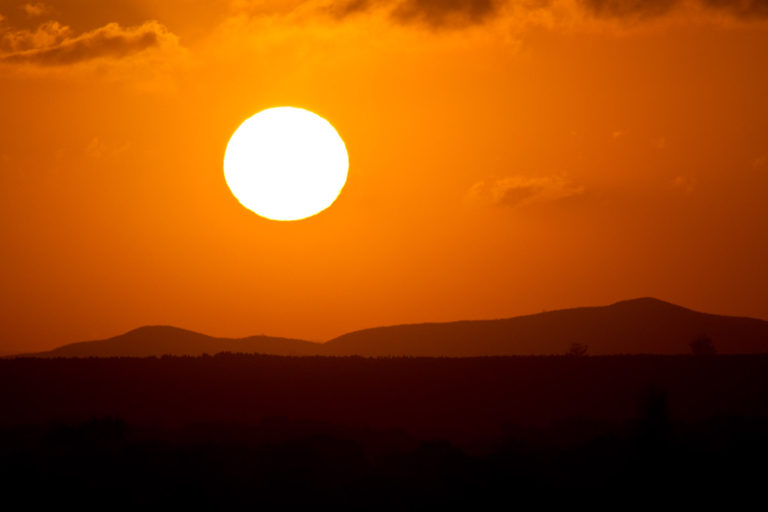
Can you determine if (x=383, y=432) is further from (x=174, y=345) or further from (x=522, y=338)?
(x=174, y=345)

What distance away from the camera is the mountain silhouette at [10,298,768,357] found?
13025 centimetres

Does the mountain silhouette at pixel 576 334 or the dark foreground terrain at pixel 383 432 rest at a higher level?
the mountain silhouette at pixel 576 334

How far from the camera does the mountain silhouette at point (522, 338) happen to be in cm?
13025

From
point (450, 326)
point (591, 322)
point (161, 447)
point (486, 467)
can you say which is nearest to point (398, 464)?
point (486, 467)

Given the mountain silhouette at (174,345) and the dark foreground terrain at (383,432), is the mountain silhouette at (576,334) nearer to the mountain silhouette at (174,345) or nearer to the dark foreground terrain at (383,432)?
the mountain silhouette at (174,345)

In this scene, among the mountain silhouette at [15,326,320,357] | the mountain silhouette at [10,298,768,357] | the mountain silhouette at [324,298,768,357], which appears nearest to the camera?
the mountain silhouette at [324,298,768,357]

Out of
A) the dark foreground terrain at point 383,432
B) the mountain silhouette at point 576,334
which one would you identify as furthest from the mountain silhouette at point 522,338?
the dark foreground terrain at point 383,432

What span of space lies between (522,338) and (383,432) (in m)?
127

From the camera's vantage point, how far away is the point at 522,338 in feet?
499

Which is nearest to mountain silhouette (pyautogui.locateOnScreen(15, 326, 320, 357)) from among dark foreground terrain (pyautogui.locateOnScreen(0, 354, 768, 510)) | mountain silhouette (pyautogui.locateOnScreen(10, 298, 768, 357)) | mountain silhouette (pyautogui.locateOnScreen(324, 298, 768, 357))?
mountain silhouette (pyautogui.locateOnScreen(10, 298, 768, 357))

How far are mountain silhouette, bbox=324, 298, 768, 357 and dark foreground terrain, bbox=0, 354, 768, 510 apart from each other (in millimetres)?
81447


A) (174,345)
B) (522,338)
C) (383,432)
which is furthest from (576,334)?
(383,432)

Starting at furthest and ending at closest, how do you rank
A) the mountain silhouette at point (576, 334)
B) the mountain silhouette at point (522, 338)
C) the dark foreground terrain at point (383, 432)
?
1. the mountain silhouette at point (522, 338)
2. the mountain silhouette at point (576, 334)
3. the dark foreground terrain at point (383, 432)

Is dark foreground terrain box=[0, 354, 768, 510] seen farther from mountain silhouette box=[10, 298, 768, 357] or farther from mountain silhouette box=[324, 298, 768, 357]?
mountain silhouette box=[324, 298, 768, 357]
